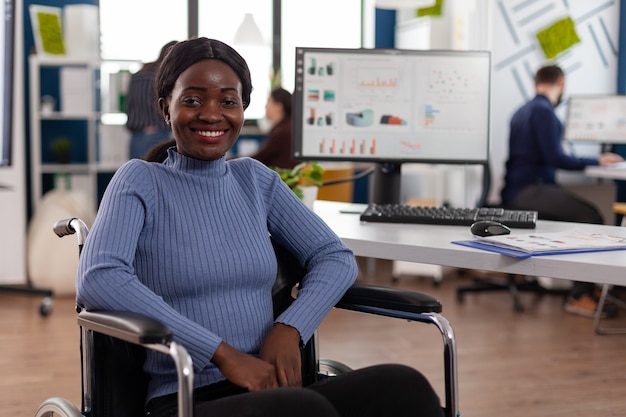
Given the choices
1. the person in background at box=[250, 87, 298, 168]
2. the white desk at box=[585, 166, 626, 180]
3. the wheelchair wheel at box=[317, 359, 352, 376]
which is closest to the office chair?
the white desk at box=[585, 166, 626, 180]

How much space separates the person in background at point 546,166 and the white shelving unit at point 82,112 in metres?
2.31

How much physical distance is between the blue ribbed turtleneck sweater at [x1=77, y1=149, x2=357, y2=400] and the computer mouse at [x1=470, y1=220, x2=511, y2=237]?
1.38 ft

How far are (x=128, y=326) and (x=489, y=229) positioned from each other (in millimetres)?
1020

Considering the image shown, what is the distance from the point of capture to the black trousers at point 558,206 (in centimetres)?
443

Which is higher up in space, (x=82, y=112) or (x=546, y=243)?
(x=82, y=112)

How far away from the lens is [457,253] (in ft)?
6.36

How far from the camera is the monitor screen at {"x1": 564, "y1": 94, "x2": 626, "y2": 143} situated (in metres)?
5.24

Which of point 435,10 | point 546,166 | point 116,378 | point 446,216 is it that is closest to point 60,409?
point 116,378

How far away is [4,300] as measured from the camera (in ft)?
15.4

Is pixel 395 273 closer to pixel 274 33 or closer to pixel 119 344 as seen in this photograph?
pixel 274 33

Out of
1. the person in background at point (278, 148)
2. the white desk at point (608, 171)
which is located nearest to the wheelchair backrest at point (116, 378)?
the person in background at point (278, 148)

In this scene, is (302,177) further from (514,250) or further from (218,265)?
(218,265)

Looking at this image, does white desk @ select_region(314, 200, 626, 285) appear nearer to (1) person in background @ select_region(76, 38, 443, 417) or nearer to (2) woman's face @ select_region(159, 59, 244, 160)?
(1) person in background @ select_region(76, 38, 443, 417)

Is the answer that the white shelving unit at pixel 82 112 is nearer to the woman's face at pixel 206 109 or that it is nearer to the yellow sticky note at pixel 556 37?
the yellow sticky note at pixel 556 37
